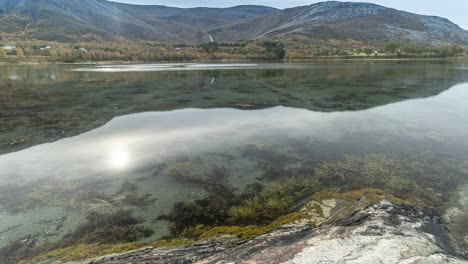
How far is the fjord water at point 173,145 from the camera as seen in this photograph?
1077 cm

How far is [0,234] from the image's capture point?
8.69 metres

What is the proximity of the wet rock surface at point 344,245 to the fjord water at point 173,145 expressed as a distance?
58.6 inches

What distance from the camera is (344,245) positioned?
645cm

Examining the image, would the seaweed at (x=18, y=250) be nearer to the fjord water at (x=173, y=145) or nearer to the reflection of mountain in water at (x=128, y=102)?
the fjord water at (x=173, y=145)

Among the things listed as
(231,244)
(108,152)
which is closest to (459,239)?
(231,244)

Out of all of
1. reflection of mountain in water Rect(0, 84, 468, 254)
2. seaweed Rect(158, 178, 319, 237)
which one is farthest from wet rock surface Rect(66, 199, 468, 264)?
reflection of mountain in water Rect(0, 84, 468, 254)

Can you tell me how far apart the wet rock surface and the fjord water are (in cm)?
149

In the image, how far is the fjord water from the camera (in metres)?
10.8

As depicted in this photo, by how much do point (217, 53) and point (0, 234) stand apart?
6549 inches

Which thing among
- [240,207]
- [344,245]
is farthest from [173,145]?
[344,245]

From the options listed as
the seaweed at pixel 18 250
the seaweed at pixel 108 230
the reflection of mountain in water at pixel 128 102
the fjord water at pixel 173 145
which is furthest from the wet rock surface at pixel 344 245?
the reflection of mountain in water at pixel 128 102

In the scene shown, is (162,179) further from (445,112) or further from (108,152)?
(445,112)

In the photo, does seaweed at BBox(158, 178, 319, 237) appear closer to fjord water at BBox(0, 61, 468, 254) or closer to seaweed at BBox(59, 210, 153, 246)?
fjord water at BBox(0, 61, 468, 254)

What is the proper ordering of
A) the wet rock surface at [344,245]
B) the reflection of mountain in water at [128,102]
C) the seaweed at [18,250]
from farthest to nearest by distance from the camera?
the reflection of mountain in water at [128,102] < the seaweed at [18,250] < the wet rock surface at [344,245]
